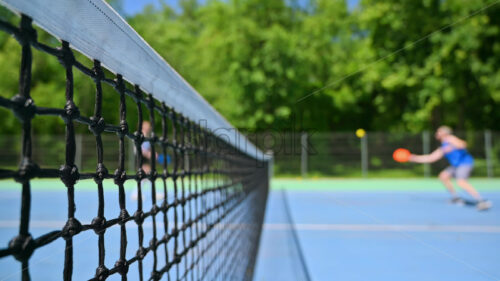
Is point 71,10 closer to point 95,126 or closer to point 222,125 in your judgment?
point 95,126

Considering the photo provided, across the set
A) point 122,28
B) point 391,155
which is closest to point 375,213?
point 122,28

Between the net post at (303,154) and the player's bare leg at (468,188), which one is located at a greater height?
the net post at (303,154)

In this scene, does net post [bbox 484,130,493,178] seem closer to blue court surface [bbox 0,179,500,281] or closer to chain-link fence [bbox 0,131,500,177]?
chain-link fence [bbox 0,131,500,177]

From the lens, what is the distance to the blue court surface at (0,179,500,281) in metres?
3.56

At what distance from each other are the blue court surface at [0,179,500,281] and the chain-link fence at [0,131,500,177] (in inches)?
318

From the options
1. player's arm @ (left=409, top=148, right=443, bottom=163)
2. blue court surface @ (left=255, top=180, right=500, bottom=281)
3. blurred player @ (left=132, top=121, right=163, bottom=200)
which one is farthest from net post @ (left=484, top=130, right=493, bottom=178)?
blurred player @ (left=132, top=121, right=163, bottom=200)

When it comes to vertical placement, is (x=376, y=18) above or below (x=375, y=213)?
above

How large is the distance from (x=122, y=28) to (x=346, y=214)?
6938 mm

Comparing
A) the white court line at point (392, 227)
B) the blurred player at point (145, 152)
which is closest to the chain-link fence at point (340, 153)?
the blurred player at point (145, 152)

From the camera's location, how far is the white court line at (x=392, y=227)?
5.91m

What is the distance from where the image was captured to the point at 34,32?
2.49ft

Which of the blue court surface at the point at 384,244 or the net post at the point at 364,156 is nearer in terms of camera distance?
the blue court surface at the point at 384,244

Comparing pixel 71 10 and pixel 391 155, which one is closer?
pixel 71 10

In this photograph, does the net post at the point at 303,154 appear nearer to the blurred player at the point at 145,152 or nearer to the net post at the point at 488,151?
the net post at the point at 488,151
